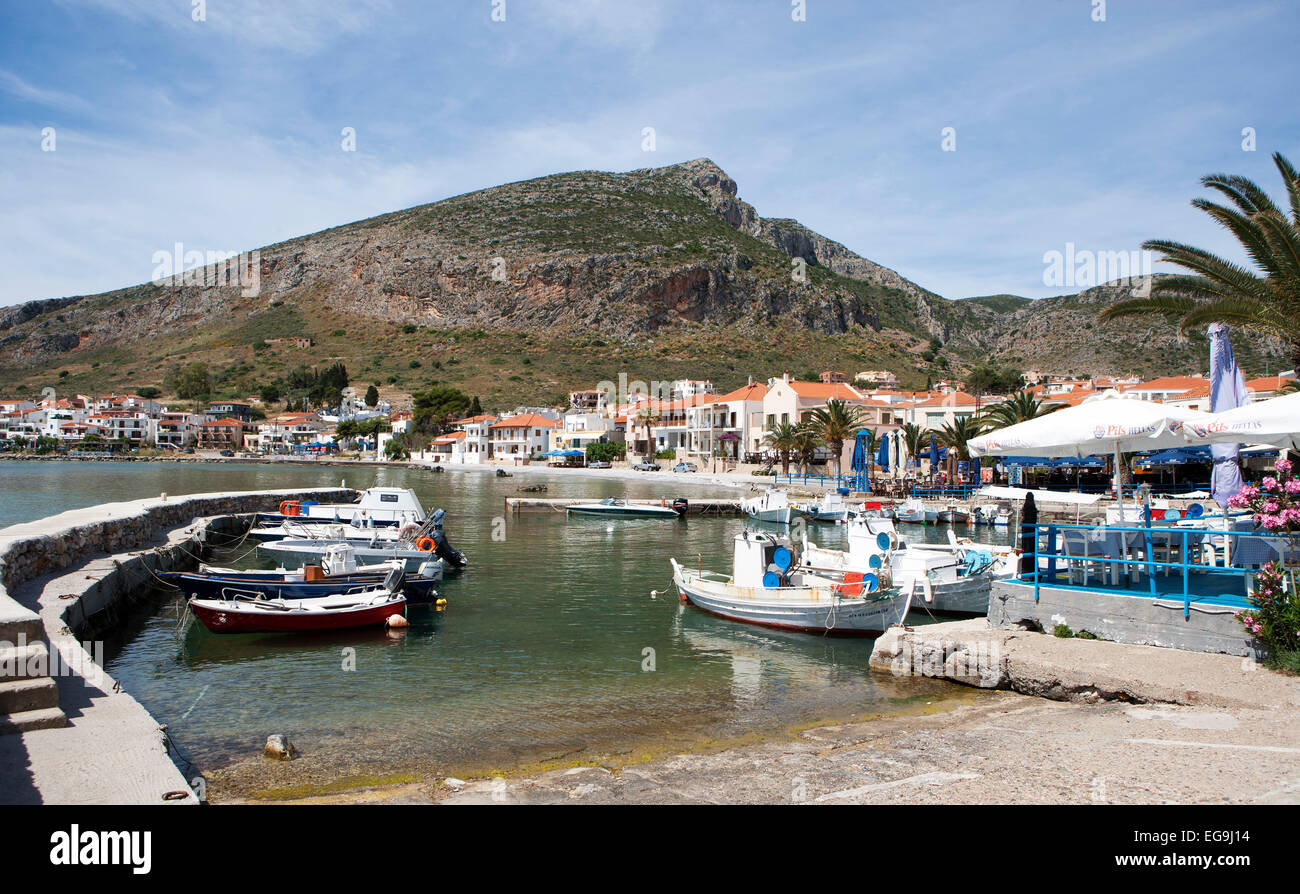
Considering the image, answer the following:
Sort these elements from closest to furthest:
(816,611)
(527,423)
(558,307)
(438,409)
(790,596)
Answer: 1. (816,611)
2. (790,596)
3. (527,423)
4. (438,409)
5. (558,307)

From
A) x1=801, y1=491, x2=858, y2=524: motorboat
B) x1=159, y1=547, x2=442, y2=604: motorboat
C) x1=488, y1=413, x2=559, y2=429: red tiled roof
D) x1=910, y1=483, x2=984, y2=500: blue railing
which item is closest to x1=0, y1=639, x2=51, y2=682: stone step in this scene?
x1=159, y1=547, x2=442, y2=604: motorboat

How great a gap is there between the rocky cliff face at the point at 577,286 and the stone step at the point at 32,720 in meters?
123

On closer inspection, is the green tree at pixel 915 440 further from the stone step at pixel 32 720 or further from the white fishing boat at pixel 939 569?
the stone step at pixel 32 720

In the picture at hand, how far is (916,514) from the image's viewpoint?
37.5 m

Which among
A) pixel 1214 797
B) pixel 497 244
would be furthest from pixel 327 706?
pixel 497 244

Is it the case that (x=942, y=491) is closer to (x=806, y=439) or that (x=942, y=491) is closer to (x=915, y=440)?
(x=915, y=440)

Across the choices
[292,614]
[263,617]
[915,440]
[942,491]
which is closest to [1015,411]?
[942,491]

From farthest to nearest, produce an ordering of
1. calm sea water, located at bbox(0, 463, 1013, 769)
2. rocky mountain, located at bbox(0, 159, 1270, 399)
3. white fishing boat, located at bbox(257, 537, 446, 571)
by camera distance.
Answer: rocky mountain, located at bbox(0, 159, 1270, 399), white fishing boat, located at bbox(257, 537, 446, 571), calm sea water, located at bbox(0, 463, 1013, 769)

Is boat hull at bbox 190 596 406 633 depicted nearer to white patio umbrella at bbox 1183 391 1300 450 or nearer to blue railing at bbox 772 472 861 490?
white patio umbrella at bbox 1183 391 1300 450

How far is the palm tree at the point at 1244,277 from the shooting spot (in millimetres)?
14594

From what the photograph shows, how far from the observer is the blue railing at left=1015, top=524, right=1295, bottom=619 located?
10.4 meters

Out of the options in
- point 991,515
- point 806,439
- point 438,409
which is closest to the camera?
point 991,515

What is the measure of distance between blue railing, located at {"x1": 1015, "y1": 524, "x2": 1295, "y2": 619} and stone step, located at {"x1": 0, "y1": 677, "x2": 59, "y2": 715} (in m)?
12.0

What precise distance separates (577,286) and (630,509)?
105761mm
